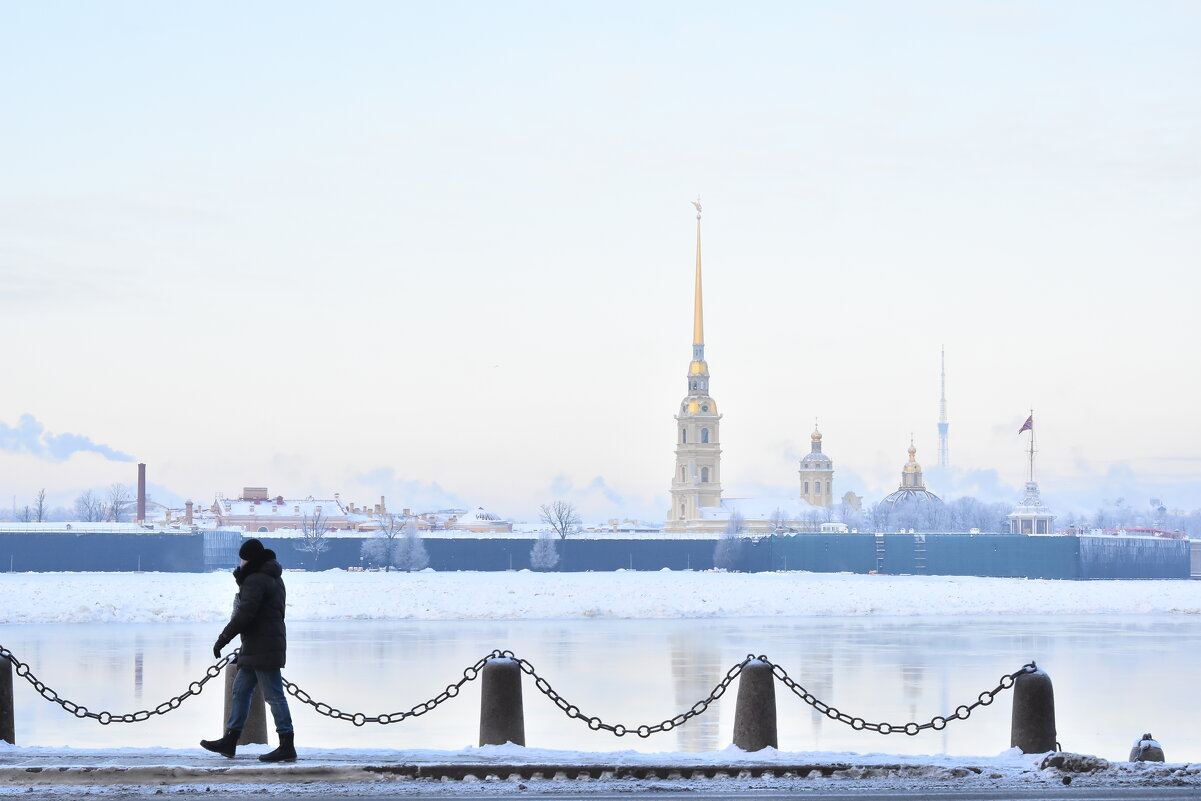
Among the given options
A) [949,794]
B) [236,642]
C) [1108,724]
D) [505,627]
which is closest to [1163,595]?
[505,627]

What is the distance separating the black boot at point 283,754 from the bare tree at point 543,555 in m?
116

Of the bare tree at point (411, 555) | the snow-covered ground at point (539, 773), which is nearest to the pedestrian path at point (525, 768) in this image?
the snow-covered ground at point (539, 773)

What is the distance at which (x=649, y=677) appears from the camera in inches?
836

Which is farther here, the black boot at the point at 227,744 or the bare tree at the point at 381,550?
the bare tree at the point at 381,550

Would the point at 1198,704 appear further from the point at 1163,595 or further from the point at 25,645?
the point at 1163,595

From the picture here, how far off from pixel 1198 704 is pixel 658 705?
595 cm

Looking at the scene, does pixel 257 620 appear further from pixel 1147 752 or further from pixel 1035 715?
pixel 1147 752

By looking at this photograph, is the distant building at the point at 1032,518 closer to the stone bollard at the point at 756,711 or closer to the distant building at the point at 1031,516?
the distant building at the point at 1031,516

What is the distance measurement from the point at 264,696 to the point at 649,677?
33.0 feet

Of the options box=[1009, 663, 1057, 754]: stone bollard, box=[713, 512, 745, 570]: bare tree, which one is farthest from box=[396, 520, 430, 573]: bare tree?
box=[1009, 663, 1057, 754]: stone bollard

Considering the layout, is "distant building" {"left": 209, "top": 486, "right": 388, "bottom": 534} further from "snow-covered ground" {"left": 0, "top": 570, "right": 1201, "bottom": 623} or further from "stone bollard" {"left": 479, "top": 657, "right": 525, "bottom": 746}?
"stone bollard" {"left": 479, "top": 657, "right": 525, "bottom": 746}

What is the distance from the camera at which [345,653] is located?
81.6 ft

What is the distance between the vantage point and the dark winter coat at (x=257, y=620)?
11.3 m

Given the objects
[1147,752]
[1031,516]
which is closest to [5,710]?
[1147,752]
